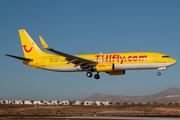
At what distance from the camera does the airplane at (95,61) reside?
48.4 metres

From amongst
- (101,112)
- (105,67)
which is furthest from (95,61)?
(101,112)

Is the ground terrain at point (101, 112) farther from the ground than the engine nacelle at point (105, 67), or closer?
closer

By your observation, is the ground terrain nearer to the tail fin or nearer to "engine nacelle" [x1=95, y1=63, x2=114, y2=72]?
"engine nacelle" [x1=95, y1=63, x2=114, y2=72]

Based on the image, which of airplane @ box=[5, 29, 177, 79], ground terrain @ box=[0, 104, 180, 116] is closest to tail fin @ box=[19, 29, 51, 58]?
airplane @ box=[5, 29, 177, 79]

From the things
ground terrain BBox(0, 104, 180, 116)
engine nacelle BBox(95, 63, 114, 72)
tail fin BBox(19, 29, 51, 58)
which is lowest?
ground terrain BBox(0, 104, 180, 116)

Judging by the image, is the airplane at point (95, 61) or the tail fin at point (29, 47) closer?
the airplane at point (95, 61)

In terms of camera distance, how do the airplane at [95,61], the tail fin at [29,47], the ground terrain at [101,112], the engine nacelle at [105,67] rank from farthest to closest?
the tail fin at [29,47] < the engine nacelle at [105,67] < the ground terrain at [101,112] < the airplane at [95,61]

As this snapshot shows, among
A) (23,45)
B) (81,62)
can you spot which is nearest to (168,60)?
(81,62)

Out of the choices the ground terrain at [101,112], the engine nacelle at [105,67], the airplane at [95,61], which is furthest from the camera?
the engine nacelle at [105,67]

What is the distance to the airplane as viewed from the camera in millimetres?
48375

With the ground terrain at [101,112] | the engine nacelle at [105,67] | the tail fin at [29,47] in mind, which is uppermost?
the tail fin at [29,47]

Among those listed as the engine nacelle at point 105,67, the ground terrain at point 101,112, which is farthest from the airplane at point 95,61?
the ground terrain at point 101,112

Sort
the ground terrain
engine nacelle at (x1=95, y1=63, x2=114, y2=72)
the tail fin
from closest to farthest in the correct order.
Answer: the ground terrain → engine nacelle at (x1=95, y1=63, x2=114, y2=72) → the tail fin

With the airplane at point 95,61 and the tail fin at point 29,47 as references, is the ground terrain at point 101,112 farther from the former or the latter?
the tail fin at point 29,47
